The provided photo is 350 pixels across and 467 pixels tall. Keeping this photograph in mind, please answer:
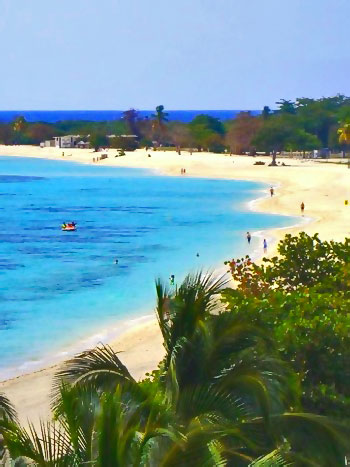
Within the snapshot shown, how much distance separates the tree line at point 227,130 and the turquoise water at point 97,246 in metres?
19.6

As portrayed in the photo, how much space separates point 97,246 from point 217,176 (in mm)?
48486

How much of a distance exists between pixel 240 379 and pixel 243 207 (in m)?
58.8

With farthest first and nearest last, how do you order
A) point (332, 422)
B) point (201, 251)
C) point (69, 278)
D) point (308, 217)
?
point (308, 217), point (201, 251), point (69, 278), point (332, 422)

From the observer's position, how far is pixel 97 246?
164ft

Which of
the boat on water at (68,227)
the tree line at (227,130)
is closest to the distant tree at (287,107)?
the tree line at (227,130)

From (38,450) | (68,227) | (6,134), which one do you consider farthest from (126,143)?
(38,450)

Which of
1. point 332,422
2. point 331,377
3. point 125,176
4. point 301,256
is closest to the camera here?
point 332,422

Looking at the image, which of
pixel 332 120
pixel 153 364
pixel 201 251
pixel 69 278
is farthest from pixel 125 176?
pixel 153 364

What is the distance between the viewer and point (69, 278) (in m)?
39.7

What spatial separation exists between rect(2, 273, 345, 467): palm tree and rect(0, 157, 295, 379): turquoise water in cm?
1509

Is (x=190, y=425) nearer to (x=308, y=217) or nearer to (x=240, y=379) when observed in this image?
(x=240, y=379)

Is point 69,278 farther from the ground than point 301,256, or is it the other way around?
point 301,256

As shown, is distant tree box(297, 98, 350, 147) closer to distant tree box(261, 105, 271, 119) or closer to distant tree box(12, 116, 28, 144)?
distant tree box(261, 105, 271, 119)

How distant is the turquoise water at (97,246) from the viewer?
3039cm
